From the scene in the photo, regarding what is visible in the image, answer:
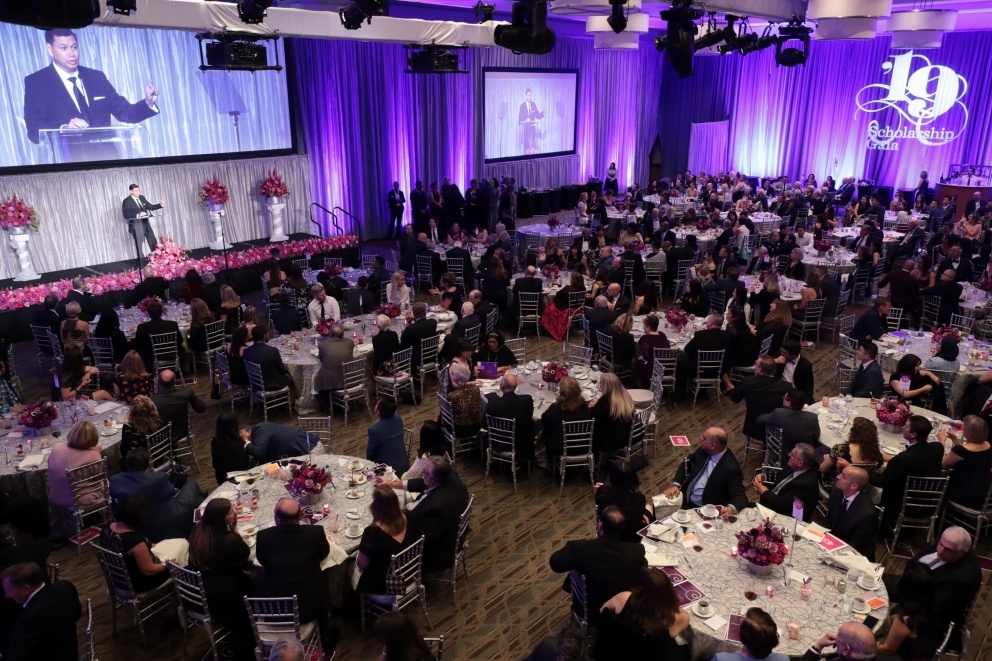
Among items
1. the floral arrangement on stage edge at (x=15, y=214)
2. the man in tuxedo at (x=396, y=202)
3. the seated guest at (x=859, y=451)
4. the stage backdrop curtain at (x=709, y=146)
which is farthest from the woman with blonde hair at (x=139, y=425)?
the stage backdrop curtain at (x=709, y=146)

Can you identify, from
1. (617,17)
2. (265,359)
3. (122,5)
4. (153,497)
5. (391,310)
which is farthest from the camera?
(391,310)

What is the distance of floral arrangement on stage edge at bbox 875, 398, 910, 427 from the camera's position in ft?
24.3

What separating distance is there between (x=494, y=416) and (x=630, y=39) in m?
13.5

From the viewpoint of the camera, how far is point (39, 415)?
7461mm

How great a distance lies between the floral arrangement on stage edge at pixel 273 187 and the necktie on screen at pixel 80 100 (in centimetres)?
395

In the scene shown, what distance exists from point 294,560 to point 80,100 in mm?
12652

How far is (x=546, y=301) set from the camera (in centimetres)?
1298

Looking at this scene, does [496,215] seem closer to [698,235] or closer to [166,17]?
[698,235]

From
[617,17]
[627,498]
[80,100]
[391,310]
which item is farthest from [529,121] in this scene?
[627,498]

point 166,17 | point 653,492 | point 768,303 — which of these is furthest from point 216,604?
point 166,17

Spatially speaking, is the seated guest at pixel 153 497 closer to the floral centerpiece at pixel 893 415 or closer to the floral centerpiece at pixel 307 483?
the floral centerpiece at pixel 307 483

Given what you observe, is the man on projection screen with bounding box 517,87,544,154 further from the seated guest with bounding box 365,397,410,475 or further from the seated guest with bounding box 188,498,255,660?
the seated guest with bounding box 188,498,255,660

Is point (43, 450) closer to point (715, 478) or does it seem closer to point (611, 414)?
point (611, 414)

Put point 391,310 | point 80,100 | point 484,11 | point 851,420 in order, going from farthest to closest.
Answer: point 484,11, point 80,100, point 391,310, point 851,420
